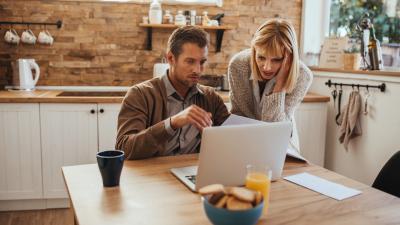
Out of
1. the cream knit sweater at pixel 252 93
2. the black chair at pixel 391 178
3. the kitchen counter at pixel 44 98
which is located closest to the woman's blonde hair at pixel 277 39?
A: the cream knit sweater at pixel 252 93

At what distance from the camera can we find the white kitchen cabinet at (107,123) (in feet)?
9.62

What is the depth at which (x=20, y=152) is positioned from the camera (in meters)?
2.88

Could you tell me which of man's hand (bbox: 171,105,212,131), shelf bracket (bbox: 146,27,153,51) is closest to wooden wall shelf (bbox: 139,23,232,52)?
shelf bracket (bbox: 146,27,153,51)

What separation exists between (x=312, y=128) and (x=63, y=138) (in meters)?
1.93

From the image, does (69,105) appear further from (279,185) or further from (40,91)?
(279,185)

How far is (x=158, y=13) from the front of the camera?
3.32 metres

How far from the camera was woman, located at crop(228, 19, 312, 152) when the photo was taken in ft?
6.38

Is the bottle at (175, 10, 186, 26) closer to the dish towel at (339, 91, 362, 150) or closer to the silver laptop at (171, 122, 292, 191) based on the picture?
the dish towel at (339, 91, 362, 150)

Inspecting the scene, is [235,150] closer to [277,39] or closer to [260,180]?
[260,180]

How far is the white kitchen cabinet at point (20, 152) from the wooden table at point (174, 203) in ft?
5.01

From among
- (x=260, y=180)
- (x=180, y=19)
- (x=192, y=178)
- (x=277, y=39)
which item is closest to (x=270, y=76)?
(x=277, y=39)

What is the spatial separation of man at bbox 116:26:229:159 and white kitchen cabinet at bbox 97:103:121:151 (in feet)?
3.79

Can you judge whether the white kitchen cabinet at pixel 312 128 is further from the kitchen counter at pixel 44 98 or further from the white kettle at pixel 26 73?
the white kettle at pixel 26 73

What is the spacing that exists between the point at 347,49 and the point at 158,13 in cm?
155
